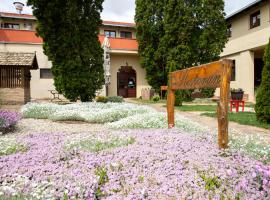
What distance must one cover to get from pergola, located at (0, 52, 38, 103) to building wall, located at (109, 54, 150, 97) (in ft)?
30.5

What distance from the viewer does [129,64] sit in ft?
79.7

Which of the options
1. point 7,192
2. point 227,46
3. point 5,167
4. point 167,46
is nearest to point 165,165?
point 7,192

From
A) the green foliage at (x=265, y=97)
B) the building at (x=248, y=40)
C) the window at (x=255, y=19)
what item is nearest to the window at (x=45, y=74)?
the building at (x=248, y=40)

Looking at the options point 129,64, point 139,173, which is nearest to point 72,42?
point 129,64

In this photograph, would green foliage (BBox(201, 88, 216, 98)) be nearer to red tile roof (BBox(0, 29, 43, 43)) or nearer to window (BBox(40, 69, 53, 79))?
window (BBox(40, 69, 53, 79))

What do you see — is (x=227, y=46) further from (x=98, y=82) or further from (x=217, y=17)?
(x=98, y=82)

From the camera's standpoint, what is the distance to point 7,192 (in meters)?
2.38

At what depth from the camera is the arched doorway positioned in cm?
2483

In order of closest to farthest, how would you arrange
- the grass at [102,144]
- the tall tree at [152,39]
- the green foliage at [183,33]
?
the grass at [102,144] < the green foliage at [183,33] < the tall tree at [152,39]

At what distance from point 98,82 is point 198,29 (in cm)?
1092

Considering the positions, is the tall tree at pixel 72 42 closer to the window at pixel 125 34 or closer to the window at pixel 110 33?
the window at pixel 110 33

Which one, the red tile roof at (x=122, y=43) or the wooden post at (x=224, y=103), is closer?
the wooden post at (x=224, y=103)

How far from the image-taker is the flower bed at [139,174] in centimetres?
230

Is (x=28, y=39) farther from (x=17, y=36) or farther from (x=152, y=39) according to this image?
(x=152, y=39)
